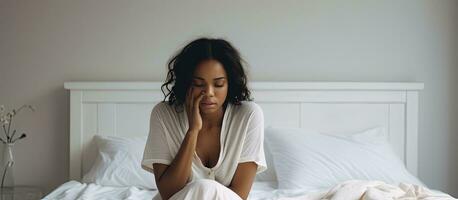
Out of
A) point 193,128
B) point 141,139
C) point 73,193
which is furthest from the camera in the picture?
point 141,139

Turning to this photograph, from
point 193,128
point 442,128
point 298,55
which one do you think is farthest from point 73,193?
point 442,128

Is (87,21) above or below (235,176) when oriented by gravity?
above

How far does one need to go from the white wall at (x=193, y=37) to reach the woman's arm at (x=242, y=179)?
1.39 meters

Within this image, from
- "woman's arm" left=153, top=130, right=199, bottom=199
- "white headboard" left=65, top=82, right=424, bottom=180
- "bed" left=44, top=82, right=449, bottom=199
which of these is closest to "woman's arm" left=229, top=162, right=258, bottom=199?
"woman's arm" left=153, top=130, right=199, bottom=199

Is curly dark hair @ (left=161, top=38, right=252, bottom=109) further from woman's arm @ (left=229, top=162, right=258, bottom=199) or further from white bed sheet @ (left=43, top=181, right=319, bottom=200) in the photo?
white bed sheet @ (left=43, top=181, right=319, bottom=200)

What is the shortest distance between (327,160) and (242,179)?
3.56 feet

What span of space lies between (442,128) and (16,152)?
2.41 meters

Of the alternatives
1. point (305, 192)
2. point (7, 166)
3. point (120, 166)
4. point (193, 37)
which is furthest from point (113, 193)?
point (193, 37)

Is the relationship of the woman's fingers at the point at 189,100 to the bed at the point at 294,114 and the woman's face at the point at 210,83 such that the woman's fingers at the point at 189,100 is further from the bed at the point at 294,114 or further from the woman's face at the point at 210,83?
the bed at the point at 294,114

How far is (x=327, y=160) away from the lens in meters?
3.02

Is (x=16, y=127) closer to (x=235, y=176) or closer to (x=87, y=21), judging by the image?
(x=87, y=21)

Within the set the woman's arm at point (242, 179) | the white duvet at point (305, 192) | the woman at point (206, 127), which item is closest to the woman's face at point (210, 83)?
the woman at point (206, 127)

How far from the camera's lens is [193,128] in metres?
1.99

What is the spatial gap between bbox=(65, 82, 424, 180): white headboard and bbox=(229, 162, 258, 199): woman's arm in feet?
4.15
